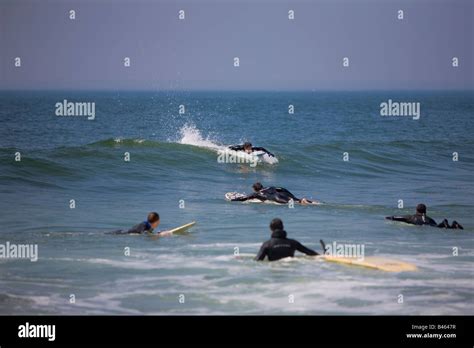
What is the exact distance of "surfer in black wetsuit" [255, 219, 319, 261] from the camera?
16.4m

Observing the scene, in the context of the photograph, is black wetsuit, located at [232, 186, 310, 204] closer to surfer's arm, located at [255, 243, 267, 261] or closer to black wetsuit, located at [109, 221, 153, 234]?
black wetsuit, located at [109, 221, 153, 234]

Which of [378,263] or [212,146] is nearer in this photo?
[378,263]

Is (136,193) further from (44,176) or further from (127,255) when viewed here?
(127,255)

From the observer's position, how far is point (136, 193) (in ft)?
91.4

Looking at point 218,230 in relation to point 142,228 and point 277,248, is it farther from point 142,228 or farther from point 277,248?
point 277,248

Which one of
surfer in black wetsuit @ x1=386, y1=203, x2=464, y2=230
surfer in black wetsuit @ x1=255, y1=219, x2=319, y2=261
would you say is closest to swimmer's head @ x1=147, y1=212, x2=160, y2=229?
surfer in black wetsuit @ x1=255, y1=219, x2=319, y2=261

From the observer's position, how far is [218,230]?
2059 centimetres

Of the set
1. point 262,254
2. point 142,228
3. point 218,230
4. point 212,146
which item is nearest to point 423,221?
point 218,230

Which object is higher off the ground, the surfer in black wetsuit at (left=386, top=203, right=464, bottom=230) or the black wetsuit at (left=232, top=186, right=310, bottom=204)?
the black wetsuit at (left=232, top=186, right=310, bottom=204)

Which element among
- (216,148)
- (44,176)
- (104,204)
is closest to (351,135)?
(216,148)

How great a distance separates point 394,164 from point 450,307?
26.2 m

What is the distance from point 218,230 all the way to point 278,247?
4351mm

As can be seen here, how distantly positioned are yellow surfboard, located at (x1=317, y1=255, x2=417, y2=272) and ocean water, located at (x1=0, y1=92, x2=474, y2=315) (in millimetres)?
204
